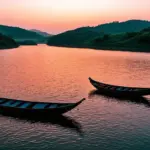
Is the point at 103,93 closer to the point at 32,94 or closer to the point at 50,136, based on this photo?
the point at 32,94

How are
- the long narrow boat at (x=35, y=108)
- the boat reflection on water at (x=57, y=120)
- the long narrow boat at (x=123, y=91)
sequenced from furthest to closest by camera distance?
the long narrow boat at (x=123, y=91), the long narrow boat at (x=35, y=108), the boat reflection on water at (x=57, y=120)

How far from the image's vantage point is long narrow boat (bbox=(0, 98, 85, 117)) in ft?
161

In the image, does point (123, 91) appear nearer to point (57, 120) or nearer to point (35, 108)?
point (57, 120)

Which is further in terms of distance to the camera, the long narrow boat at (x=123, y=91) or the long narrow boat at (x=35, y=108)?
the long narrow boat at (x=123, y=91)

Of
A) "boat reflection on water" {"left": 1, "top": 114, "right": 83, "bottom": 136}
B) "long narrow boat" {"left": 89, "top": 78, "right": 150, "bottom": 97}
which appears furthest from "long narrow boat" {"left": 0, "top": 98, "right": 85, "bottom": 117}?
"long narrow boat" {"left": 89, "top": 78, "right": 150, "bottom": 97}

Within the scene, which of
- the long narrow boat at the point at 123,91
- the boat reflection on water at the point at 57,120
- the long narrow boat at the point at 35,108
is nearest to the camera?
the boat reflection on water at the point at 57,120

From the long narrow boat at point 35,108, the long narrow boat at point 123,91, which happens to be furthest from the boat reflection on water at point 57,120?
the long narrow boat at point 123,91

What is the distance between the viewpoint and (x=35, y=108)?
49.4 metres

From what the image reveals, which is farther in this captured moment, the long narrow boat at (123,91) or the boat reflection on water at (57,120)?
the long narrow boat at (123,91)

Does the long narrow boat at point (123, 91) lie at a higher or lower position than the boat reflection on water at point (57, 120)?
higher

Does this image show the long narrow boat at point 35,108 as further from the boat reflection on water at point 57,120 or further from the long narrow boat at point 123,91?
the long narrow boat at point 123,91

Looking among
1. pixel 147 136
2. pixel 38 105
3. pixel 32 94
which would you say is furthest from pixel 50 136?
pixel 32 94

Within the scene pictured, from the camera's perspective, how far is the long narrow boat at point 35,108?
49.0 metres

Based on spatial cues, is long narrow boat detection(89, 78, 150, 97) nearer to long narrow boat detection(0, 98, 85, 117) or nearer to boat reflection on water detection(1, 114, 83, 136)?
long narrow boat detection(0, 98, 85, 117)
